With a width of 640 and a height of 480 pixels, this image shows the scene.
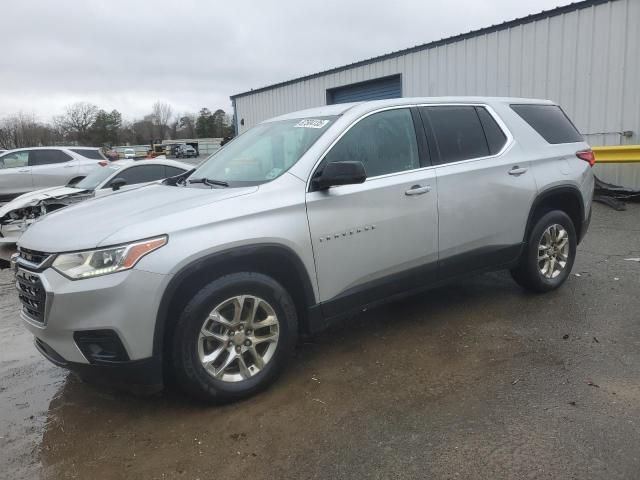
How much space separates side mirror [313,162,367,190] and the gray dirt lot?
1.33 metres

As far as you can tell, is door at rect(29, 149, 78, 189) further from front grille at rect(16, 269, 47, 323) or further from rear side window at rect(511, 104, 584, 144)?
rear side window at rect(511, 104, 584, 144)

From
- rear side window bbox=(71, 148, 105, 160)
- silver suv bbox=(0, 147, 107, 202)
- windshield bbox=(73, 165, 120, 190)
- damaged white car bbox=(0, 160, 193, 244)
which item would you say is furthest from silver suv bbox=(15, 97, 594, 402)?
rear side window bbox=(71, 148, 105, 160)

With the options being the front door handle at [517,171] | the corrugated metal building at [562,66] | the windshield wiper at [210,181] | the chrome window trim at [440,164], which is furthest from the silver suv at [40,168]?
the front door handle at [517,171]

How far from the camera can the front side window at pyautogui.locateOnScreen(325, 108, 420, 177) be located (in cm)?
362

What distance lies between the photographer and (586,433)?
2705mm

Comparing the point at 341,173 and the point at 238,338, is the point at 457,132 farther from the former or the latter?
the point at 238,338

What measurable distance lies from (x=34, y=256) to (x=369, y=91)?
558 inches

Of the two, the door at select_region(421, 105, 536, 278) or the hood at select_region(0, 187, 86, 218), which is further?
the hood at select_region(0, 187, 86, 218)

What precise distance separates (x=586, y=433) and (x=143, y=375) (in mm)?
2393

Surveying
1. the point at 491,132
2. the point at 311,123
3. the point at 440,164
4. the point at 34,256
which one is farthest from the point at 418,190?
the point at 34,256

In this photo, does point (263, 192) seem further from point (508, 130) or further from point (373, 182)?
point (508, 130)

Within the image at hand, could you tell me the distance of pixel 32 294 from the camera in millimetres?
2943

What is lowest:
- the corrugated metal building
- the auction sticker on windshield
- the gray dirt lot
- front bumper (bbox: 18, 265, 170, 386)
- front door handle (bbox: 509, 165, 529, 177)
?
the gray dirt lot

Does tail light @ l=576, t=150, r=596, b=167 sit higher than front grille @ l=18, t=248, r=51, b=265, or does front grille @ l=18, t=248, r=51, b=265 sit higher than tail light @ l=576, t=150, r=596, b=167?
tail light @ l=576, t=150, r=596, b=167
